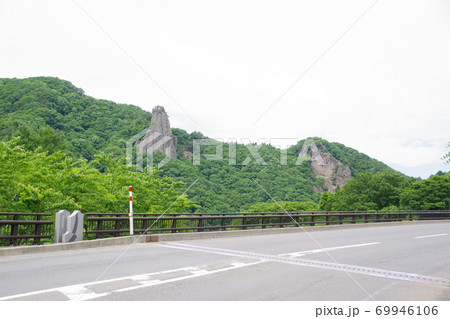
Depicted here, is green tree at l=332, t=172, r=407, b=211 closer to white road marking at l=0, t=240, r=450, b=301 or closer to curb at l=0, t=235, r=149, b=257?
curb at l=0, t=235, r=149, b=257

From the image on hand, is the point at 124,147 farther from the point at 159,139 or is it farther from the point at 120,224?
the point at 120,224

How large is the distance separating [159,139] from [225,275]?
52.6m

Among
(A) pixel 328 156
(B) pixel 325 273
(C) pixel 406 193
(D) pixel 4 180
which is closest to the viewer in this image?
(B) pixel 325 273

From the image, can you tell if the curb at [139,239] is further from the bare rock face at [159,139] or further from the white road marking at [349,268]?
the bare rock face at [159,139]

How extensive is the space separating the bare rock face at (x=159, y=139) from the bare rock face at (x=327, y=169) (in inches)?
2023

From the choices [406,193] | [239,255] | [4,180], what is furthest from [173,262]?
[406,193]

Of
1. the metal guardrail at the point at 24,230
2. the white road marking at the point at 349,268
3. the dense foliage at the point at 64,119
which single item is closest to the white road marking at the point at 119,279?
the white road marking at the point at 349,268

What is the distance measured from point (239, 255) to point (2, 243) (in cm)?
667

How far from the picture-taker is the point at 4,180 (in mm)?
20531

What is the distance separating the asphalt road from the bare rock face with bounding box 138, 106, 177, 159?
41.0 m

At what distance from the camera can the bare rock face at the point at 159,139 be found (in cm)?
5266

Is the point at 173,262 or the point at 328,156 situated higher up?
the point at 328,156

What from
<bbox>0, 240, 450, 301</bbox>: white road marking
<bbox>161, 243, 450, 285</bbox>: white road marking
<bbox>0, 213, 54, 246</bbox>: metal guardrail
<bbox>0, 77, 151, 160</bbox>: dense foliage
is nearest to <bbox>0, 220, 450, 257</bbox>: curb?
<bbox>0, 213, 54, 246</bbox>: metal guardrail
